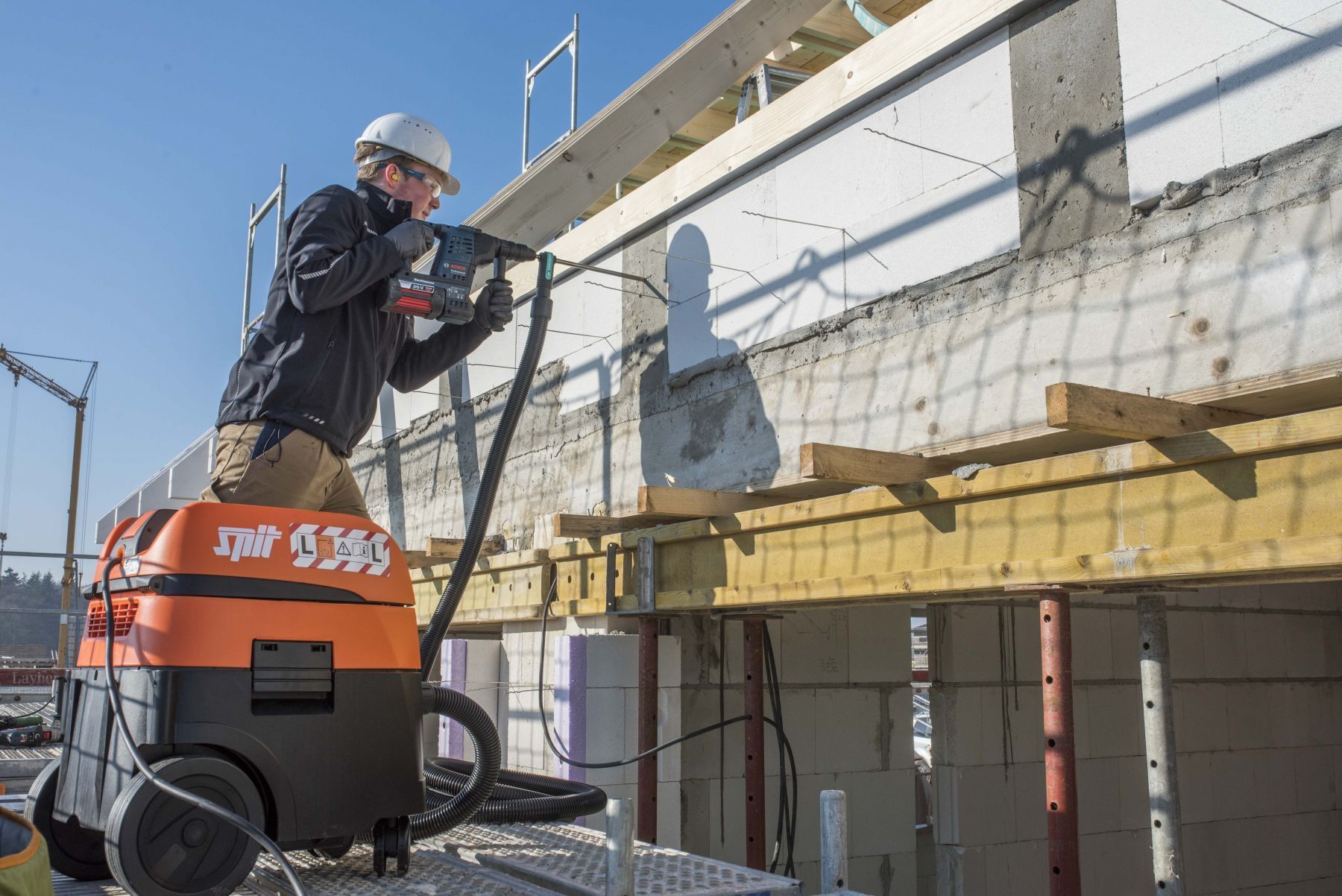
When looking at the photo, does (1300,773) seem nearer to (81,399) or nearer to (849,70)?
(849,70)

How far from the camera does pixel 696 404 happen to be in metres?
5.36

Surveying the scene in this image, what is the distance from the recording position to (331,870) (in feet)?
8.52

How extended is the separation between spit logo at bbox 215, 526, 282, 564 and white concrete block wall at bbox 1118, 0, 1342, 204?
8.90ft

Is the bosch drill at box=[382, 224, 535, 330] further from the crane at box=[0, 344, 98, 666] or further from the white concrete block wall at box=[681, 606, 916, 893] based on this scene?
the crane at box=[0, 344, 98, 666]

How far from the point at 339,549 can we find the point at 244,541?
0.71 feet

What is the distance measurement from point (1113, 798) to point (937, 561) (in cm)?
407

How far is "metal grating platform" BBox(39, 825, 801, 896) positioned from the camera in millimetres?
2396

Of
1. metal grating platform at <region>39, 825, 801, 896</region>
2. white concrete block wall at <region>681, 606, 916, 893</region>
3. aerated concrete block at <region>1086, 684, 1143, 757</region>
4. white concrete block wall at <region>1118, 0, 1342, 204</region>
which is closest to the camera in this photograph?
metal grating platform at <region>39, 825, 801, 896</region>

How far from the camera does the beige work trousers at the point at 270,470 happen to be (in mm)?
2820

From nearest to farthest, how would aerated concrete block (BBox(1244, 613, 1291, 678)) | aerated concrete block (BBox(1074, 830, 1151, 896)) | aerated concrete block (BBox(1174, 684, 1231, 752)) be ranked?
aerated concrete block (BBox(1074, 830, 1151, 896)) → aerated concrete block (BBox(1174, 684, 1231, 752)) → aerated concrete block (BBox(1244, 613, 1291, 678))

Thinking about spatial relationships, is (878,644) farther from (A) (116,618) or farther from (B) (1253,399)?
(A) (116,618)

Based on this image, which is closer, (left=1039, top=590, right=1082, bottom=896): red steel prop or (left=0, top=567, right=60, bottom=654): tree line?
(left=1039, top=590, right=1082, bottom=896): red steel prop

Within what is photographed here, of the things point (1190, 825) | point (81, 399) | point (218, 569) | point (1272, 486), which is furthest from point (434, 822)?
point (81, 399)

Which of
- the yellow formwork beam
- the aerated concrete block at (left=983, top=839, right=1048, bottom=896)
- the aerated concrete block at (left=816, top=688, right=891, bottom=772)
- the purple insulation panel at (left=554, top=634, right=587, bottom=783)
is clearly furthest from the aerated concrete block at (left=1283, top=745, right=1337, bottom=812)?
the purple insulation panel at (left=554, top=634, right=587, bottom=783)
